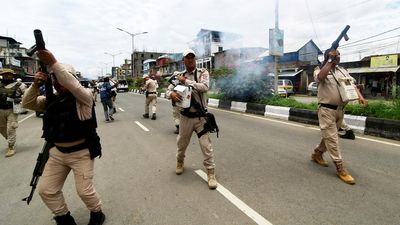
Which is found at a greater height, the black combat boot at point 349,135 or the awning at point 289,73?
the awning at point 289,73

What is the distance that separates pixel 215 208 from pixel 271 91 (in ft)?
36.7

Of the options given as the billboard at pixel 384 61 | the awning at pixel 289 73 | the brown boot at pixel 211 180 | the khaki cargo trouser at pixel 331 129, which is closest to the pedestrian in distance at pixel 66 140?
the brown boot at pixel 211 180

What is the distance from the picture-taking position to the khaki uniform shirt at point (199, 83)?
4082 millimetres

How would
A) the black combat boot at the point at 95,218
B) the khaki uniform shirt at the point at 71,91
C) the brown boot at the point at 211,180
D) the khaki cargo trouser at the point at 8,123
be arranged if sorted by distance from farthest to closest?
the khaki cargo trouser at the point at 8,123, the brown boot at the point at 211,180, the black combat boot at the point at 95,218, the khaki uniform shirt at the point at 71,91

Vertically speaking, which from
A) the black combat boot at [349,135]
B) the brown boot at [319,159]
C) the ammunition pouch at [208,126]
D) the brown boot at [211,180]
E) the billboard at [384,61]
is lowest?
the brown boot at [211,180]

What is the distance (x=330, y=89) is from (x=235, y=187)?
85.5 inches

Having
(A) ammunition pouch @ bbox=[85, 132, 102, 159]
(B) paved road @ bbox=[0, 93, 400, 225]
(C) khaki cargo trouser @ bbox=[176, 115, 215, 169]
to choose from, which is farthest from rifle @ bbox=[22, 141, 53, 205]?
(C) khaki cargo trouser @ bbox=[176, 115, 215, 169]

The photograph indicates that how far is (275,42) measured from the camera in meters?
14.9

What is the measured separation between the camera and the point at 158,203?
11.9ft

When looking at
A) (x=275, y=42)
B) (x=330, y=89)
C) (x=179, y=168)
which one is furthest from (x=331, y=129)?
(x=275, y=42)

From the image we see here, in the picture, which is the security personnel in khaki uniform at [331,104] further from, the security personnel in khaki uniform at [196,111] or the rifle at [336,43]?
the security personnel in khaki uniform at [196,111]

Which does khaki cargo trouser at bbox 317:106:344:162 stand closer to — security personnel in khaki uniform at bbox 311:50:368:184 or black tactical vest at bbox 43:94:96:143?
security personnel in khaki uniform at bbox 311:50:368:184

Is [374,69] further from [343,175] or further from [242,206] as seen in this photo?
[242,206]

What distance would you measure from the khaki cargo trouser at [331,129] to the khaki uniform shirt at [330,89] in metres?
0.14
